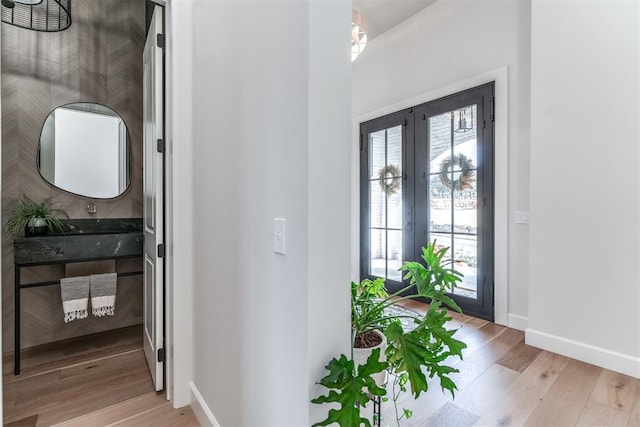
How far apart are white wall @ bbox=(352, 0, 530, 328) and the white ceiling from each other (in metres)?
0.09

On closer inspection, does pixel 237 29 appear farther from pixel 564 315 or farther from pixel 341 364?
pixel 564 315

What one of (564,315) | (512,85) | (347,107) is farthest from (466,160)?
(347,107)

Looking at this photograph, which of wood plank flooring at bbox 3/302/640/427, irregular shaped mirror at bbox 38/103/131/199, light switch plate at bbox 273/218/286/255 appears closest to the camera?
light switch plate at bbox 273/218/286/255

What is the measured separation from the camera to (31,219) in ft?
7.82

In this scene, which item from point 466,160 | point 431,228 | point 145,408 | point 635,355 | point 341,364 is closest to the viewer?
point 341,364

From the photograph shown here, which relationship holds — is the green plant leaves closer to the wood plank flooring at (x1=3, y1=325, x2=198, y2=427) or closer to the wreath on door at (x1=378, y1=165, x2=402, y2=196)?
the wood plank flooring at (x1=3, y1=325, x2=198, y2=427)

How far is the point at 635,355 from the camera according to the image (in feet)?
6.79

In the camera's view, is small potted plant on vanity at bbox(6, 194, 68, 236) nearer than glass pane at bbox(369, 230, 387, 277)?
Yes

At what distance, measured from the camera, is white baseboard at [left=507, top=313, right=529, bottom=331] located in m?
2.79

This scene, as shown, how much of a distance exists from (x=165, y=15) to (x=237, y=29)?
0.84 meters

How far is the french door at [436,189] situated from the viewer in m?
3.07

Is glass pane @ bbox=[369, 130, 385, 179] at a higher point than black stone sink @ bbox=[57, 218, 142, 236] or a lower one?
higher

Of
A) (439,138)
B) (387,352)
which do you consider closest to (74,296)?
(387,352)

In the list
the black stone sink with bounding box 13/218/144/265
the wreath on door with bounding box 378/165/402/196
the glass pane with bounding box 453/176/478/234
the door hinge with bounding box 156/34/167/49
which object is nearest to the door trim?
the glass pane with bounding box 453/176/478/234
